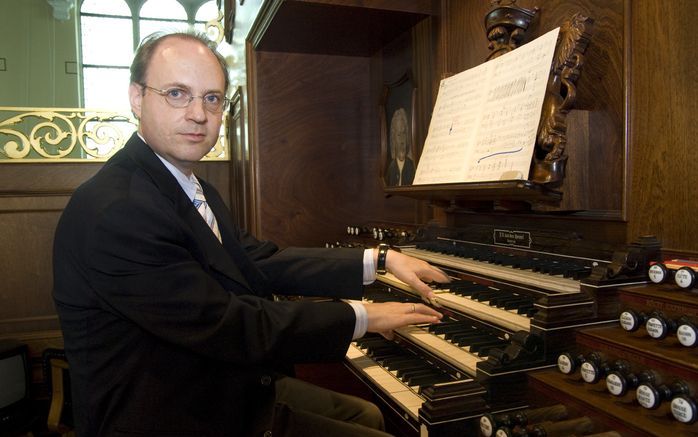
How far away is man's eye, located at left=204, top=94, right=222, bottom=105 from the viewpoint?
162cm

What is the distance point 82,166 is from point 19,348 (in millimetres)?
1530

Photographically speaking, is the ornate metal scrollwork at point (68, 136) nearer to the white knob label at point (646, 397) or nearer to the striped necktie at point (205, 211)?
the striped necktie at point (205, 211)

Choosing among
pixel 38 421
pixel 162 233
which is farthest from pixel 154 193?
pixel 38 421

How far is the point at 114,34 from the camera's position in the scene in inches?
349

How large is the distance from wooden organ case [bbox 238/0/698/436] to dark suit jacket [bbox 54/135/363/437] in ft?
1.28

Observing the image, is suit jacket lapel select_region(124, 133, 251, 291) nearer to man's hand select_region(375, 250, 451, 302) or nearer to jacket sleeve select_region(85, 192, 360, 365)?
jacket sleeve select_region(85, 192, 360, 365)

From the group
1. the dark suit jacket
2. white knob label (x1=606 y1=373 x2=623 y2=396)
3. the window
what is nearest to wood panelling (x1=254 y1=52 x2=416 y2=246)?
the dark suit jacket

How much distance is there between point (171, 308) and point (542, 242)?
1.38 meters

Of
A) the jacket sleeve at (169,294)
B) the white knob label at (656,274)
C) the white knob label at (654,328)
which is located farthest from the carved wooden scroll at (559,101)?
the jacket sleeve at (169,294)

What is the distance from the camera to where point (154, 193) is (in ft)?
4.58

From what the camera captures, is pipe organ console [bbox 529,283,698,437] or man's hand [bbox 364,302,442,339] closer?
pipe organ console [bbox 529,283,698,437]

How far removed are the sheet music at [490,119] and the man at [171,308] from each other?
29.5 inches

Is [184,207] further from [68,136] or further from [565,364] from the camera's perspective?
[68,136]

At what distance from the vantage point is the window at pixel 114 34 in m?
8.71
